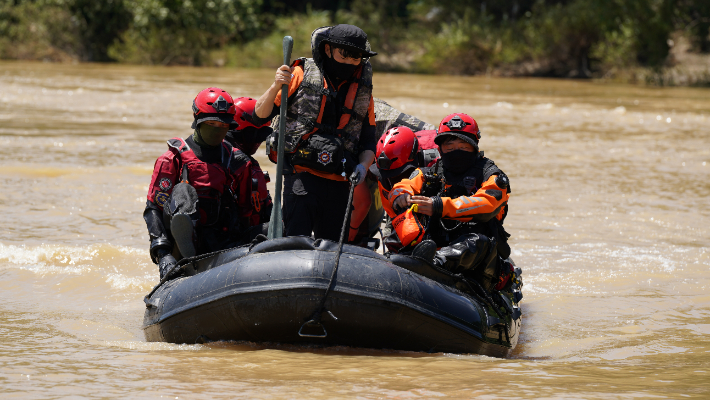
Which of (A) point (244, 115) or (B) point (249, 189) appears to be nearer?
(B) point (249, 189)

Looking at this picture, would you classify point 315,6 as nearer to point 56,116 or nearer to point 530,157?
point 56,116

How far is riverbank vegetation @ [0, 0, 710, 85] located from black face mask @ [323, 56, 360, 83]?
89.5 ft

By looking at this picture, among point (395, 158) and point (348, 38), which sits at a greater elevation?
point (348, 38)

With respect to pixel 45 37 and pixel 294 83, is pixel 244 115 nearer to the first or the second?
Answer: pixel 294 83

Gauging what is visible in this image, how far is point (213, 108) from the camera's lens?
4891 mm

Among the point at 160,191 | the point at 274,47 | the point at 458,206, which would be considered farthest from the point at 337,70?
the point at 274,47

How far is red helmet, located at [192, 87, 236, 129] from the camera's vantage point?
4.89 m

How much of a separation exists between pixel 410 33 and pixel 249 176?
113 feet

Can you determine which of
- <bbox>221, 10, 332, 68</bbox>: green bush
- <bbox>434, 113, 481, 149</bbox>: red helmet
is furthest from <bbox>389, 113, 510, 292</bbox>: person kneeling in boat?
<bbox>221, 10, 332, 68</bbox>: green bush

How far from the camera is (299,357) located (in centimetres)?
417

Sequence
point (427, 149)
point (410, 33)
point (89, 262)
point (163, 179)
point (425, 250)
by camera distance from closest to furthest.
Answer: point (425, 250), point (163, 179), point (427, 149), point (89, 262), point (410, 33)

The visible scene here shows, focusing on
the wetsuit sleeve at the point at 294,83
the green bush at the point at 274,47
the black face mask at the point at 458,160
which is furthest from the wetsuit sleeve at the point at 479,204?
the green bush at the point at 274,47

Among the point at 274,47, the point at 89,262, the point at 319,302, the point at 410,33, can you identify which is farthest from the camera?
the point at 410,33

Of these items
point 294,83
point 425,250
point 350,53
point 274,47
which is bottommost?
point 425,250
